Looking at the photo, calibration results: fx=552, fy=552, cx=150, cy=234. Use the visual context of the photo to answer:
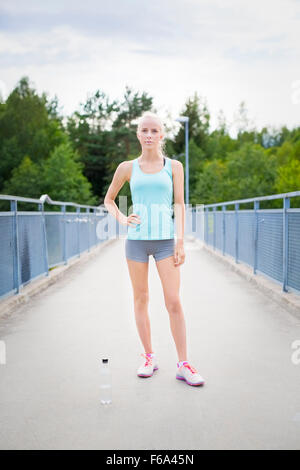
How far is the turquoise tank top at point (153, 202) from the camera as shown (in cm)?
404

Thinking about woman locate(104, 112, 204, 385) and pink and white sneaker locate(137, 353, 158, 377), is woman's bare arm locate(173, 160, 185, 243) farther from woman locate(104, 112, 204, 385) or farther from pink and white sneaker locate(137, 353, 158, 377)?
pink and white sneaker locate(137, 353, 158, 377)

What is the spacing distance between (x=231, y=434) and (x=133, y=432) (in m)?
0.57

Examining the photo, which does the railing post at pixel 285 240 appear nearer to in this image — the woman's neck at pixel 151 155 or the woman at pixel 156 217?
the woman at pixel 156 217

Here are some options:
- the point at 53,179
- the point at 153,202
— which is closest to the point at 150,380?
the point at 153,202

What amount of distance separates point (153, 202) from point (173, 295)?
28.9 inches

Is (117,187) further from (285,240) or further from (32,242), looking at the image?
(32,242)

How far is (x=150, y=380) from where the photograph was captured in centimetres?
423

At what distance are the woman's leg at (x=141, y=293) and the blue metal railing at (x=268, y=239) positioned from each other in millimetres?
3077

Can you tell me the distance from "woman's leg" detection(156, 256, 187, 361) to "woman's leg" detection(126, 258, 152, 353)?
0.45 feet

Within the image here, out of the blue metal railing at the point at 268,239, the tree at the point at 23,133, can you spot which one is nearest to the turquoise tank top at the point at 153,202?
the blue metal railing at the point at 268,239

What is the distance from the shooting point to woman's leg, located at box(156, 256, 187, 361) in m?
4.16

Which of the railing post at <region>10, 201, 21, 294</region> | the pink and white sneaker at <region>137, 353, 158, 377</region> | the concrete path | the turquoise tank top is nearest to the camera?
the concrete path

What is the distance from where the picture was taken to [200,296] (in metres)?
8.34

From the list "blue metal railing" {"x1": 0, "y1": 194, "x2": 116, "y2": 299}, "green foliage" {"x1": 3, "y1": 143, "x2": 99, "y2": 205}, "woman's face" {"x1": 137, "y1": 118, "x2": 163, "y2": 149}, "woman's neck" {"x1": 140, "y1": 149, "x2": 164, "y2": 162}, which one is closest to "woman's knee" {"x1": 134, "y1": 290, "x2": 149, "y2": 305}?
"woman's neck" {"x1": 140, "y1": 149, "x2": 164, "y2": 162}
